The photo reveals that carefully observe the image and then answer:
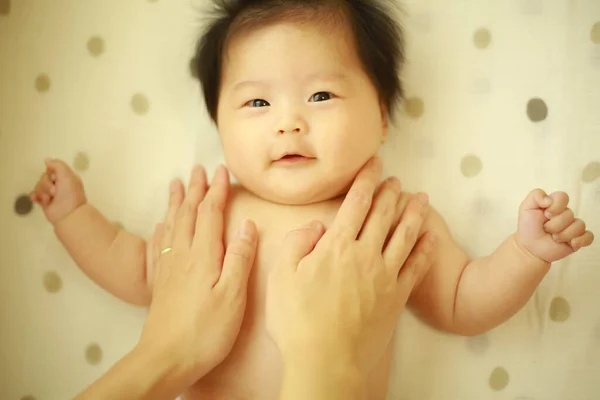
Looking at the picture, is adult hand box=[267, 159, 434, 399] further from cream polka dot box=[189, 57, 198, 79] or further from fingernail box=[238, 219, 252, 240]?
cream polka dot box=[189, 57, 198, 79]

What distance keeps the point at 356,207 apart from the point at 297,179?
12cm

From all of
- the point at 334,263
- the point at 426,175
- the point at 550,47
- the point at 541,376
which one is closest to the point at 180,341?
the point at 334,263

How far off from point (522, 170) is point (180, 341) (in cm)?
76

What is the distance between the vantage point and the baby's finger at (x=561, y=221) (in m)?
0.82

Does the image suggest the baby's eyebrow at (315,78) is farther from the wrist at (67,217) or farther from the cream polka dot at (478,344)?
the cream polka dot at (478,344)

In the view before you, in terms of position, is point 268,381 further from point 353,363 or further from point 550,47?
point 550,47

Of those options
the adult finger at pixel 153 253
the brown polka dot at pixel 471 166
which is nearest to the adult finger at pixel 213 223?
the adult finger at pixel 153 253

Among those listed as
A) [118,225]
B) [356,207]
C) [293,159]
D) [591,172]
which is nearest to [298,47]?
[293,159]

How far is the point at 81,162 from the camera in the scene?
1.13 m

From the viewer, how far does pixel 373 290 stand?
82 centimetres

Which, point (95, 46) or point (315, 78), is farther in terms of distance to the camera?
point (95, 46)

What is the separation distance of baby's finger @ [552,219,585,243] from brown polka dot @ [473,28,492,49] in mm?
474

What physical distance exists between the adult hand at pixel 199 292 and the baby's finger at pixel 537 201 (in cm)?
46

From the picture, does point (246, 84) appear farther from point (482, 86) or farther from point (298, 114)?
point (482, 86)
